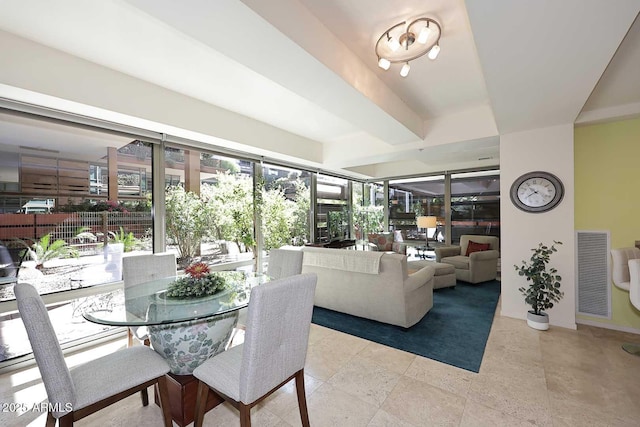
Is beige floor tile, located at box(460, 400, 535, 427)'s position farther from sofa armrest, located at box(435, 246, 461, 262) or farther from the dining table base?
sofa armrest, located at box(435, 246, 461, 262)

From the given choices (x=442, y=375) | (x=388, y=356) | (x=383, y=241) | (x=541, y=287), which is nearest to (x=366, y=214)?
(x=383, y=241)

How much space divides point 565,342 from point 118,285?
4.84 m

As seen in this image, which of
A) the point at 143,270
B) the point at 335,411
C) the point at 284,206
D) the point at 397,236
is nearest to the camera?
the point at 335,411

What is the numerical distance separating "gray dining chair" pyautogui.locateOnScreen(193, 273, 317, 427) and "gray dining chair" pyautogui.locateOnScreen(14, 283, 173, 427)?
31cm

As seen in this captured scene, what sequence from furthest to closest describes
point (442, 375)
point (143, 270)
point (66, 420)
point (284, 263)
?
1. point (284, 263)
2. point (143, 270)
3. point (442, 375)
4. point (66, 420)

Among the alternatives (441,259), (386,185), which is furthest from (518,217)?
(386,185)

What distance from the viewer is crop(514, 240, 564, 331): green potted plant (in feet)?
9.66

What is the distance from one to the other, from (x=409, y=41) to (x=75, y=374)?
9.64 feet

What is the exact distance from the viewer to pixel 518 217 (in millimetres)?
3307

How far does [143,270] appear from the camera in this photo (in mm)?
2504

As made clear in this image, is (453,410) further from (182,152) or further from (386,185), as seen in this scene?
(386,185)

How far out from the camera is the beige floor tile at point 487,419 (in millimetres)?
1672

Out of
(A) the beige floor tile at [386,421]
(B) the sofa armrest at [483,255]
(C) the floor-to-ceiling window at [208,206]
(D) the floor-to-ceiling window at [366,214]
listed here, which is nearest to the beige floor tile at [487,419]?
(A) the beige floor tile at [386,421]

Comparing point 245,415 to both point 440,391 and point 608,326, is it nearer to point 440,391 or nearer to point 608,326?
point 440,391
